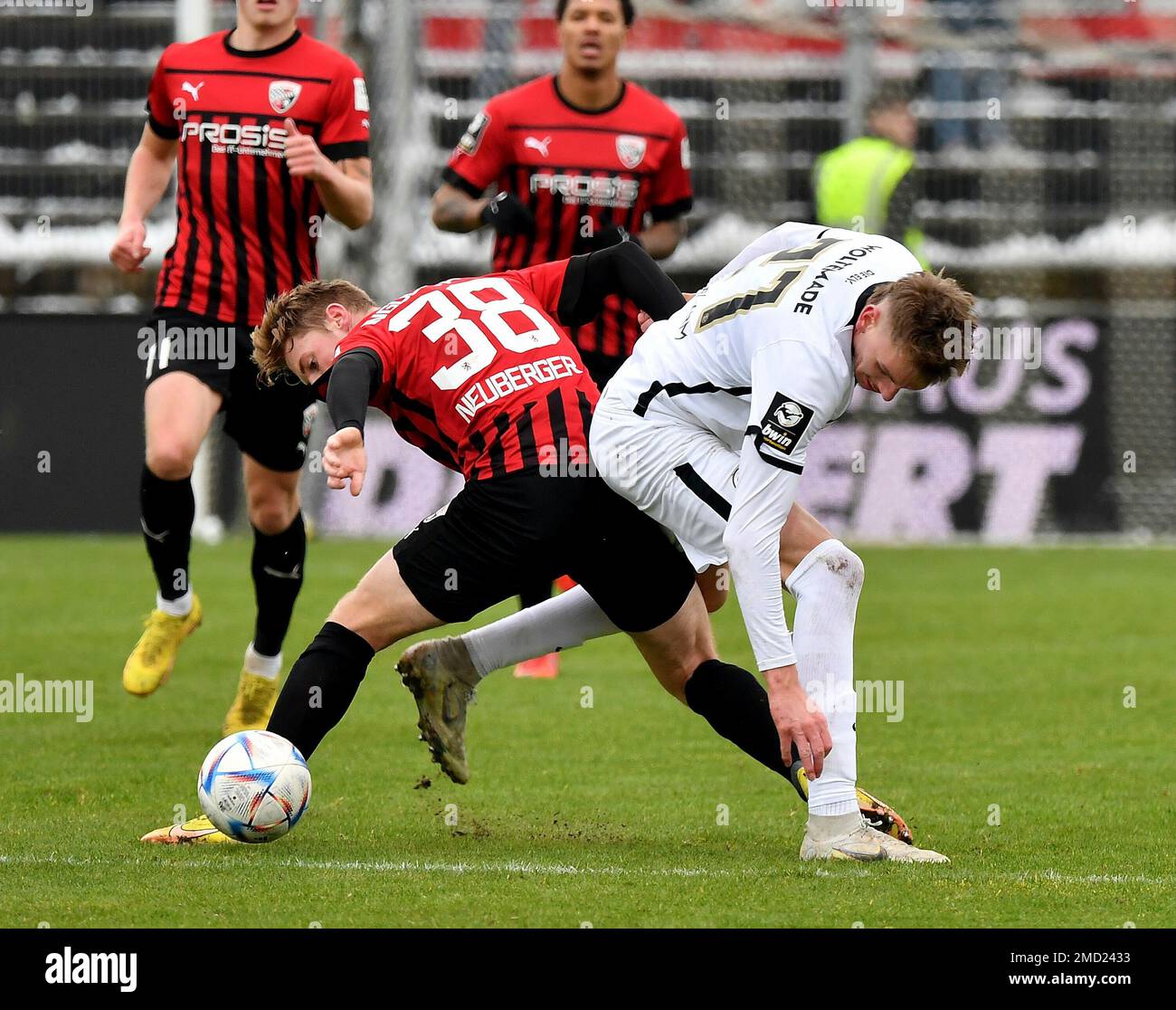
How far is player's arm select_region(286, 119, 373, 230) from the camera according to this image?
22.4 feet

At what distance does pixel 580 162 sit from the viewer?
8289mm

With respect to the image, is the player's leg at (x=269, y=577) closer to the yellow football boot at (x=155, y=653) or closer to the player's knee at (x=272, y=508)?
the player's knee at (x=272, y=508)

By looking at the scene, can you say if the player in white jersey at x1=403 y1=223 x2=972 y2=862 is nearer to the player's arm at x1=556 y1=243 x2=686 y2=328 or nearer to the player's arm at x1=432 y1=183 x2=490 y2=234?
the player's arm at x1=556 y1=243 x2=686 y2=328

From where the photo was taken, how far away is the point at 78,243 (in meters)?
16.8

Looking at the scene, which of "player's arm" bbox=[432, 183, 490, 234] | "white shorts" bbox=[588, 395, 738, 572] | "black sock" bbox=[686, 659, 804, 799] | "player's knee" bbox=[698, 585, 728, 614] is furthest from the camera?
"player's arm" bbox=[432, 183, 490, 234]

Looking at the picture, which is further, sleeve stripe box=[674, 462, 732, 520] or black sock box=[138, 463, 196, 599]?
black sock box=[138, 463, 196, 599]

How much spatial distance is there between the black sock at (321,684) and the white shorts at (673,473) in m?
0.81

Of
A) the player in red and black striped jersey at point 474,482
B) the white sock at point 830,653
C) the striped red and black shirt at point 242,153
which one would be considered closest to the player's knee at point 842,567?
the white sock at point 830,653

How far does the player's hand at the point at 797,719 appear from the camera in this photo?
4789mm

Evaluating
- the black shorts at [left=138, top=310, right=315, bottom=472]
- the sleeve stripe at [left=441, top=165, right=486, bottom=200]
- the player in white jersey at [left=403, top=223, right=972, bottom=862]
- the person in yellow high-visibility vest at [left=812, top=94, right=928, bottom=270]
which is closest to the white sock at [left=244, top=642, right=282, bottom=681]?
the black shorts at [left=138, top=310, right=315, bottom=472]

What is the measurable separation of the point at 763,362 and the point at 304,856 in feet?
5.73

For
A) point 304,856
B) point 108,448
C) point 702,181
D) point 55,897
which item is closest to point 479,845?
point 304,856

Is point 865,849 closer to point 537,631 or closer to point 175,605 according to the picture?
point 537,631

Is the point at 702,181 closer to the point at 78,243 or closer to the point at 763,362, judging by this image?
the point at 78,243
